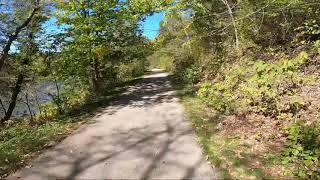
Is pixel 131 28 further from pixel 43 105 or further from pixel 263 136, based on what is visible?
pixel 263 136

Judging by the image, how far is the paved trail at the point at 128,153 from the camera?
6008 millimetres

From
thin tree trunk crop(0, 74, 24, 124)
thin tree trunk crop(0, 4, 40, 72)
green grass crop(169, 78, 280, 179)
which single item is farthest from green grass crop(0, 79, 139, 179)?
thin tree trunk crop(0, 74, 24, 124)

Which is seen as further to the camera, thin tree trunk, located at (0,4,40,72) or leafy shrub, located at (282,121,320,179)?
thin tree trunk, located at (0,4,40,72)

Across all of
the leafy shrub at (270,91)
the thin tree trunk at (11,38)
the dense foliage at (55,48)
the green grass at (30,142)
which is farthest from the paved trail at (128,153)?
the thin tree trunk at (11,38)

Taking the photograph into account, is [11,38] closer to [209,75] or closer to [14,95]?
[14,95]

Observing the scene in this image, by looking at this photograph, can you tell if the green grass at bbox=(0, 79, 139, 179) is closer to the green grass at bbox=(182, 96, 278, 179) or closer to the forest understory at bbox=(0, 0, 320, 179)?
the forest understory at bbox=(0, 0, 320, 179)

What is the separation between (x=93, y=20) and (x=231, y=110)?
9494 millimetres

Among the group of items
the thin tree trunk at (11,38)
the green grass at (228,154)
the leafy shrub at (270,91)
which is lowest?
the green grass at (228,154)

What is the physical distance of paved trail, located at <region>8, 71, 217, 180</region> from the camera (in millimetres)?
6008

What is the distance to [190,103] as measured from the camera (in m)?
12.6

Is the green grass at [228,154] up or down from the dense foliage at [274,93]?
down

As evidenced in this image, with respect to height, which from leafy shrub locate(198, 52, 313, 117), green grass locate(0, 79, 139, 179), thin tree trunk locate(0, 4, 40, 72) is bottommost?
green grass locate(0, 79, 139, 179)

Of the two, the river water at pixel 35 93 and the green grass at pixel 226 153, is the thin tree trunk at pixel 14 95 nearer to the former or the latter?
the river water at pixel 35 93

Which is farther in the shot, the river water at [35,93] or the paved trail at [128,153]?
the river water at [35,93]
